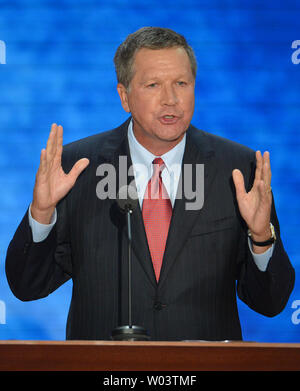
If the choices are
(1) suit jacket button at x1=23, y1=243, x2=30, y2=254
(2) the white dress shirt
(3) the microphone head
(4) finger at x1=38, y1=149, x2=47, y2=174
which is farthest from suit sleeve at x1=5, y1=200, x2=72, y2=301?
(3) the microphone head

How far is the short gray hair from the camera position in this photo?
2627 millimetres

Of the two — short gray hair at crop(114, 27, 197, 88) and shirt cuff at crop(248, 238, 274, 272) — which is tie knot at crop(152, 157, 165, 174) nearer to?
short gray hair at crop(114, 27, 197, 88)

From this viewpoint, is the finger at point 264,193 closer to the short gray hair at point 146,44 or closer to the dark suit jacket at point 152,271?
the dark suit jacket at point 152,271

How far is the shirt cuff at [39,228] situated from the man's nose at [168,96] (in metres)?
0.59

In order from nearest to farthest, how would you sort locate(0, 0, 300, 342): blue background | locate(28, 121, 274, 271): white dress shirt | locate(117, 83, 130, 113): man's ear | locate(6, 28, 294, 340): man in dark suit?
locate(6, 28, 294, 340): man in dark suit < locate(28, 121, 274, 271): white dress shirt < locate(117, 83, 130, 113): man's ear < locate(0, 0, 300, 342): blue background

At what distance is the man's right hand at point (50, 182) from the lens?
90.0 inches

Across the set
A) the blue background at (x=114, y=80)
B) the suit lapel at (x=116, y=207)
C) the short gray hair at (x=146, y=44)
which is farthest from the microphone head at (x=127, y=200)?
the blue background at (x=114, y=80)

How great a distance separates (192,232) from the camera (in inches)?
97.5

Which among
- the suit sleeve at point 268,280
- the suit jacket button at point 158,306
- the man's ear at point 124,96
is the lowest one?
the suit jacket button at point 158,306

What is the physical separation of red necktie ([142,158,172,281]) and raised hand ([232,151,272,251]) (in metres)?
0.33

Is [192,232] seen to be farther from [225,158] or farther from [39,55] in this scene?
[39,55]

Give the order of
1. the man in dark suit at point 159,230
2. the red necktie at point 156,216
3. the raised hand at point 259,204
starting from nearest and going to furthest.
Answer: the raised hand at point 259,204
the man in dark suit at point 159,230
the red necktie at point 156,216

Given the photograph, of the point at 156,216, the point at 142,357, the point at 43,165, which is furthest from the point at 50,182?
the point at 142,357

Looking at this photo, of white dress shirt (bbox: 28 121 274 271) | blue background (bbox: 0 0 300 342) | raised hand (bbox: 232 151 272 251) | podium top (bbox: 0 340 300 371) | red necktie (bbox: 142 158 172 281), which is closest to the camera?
podium top (bbox: 0 340 300 371)
